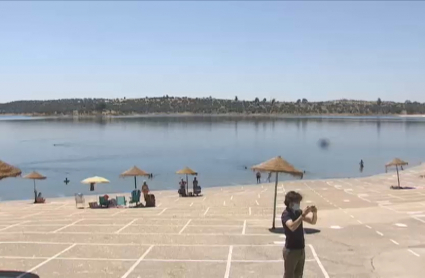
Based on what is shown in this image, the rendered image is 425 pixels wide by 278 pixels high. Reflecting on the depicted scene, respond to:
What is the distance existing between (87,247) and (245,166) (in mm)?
56347

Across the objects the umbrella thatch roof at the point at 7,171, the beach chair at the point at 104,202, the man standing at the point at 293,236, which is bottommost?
the beach chair at the point at 104,202

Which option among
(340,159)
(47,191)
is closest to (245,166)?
(340,159)

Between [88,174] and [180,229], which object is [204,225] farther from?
[88,174]

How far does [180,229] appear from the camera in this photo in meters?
14.8

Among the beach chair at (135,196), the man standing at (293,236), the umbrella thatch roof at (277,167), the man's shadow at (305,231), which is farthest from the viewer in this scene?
the beach chair at (135,196)

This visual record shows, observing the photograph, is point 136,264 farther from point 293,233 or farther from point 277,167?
point 277,167

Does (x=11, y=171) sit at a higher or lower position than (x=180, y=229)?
higher

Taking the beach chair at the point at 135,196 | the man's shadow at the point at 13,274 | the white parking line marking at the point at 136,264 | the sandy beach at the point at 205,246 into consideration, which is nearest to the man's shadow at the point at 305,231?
the sandy beach at the point at 205,246

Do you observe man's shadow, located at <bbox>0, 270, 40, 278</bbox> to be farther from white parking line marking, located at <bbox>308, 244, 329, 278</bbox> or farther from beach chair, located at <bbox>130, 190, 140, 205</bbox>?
beach chair, located at <bbox>130, 190, 140, 205</bbox>

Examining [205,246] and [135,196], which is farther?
[135,196]

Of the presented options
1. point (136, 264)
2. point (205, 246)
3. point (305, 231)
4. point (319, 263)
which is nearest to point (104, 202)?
point (305, 231)

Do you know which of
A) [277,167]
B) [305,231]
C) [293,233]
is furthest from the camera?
[277,167]

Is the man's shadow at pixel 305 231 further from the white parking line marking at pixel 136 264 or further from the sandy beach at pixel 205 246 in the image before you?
the white parking line marking at pixel 136 264

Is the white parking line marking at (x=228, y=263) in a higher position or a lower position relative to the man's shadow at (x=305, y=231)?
higher
